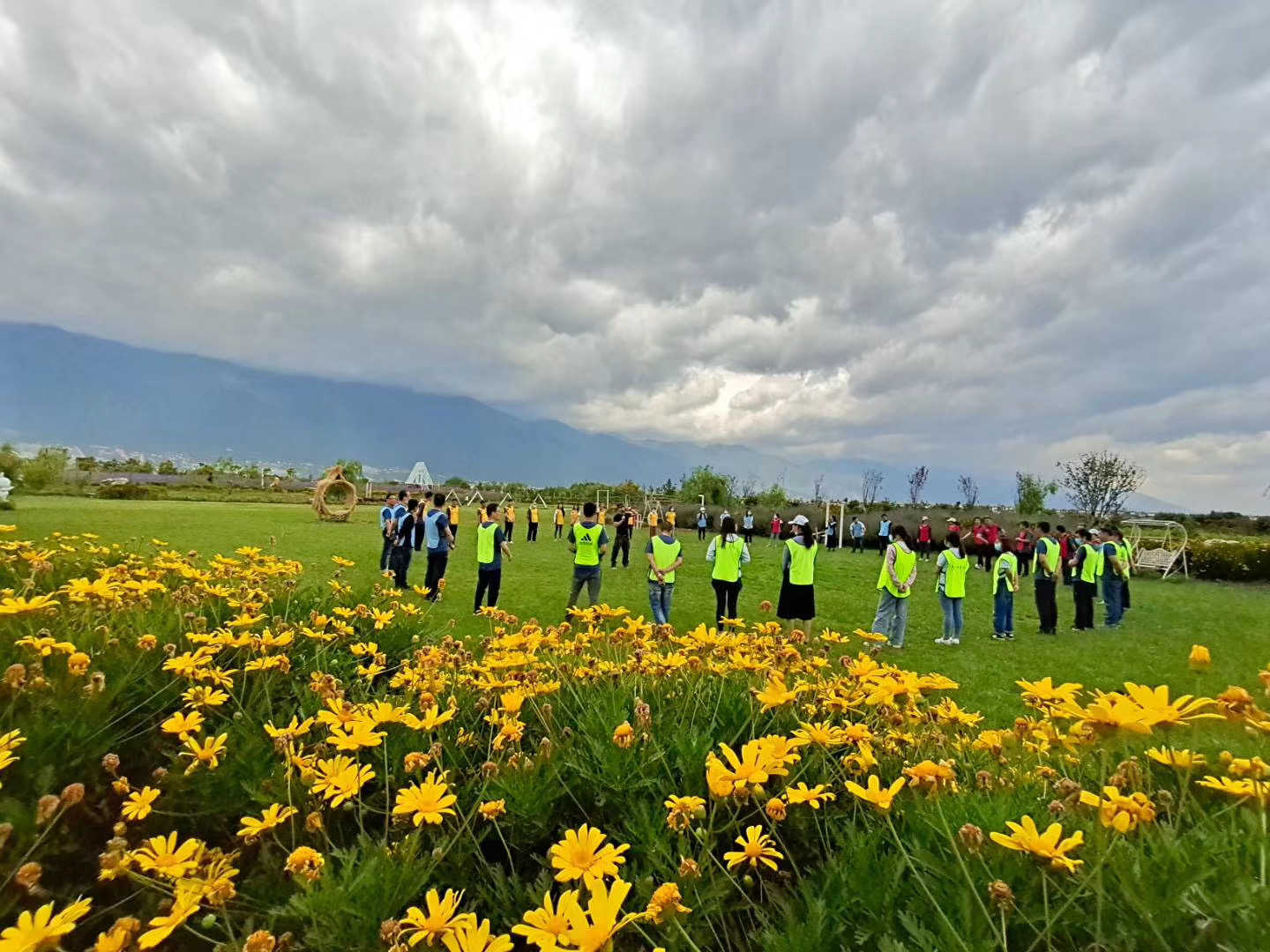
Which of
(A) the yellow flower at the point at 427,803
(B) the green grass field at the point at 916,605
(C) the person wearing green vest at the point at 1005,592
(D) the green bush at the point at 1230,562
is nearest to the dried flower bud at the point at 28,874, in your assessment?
(A) the yellow flower at the point at 427,803

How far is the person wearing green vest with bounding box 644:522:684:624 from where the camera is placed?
8.34 metres

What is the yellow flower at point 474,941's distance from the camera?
104 centimetres

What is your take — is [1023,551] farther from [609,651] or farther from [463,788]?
[463,788]

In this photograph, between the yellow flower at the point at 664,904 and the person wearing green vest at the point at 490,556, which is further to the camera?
the person wearing green vest at the point at 490,556

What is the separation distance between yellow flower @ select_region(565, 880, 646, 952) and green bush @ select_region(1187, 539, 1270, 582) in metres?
27.8

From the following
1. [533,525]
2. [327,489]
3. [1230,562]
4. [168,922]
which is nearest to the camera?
[168,922]

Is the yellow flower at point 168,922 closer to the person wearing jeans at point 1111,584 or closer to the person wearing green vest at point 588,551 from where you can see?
the person wearing green vest at point 588,551

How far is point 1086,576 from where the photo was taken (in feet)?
36.2

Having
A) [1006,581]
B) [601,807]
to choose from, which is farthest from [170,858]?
[1006,581]

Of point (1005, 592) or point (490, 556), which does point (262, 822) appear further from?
point (1005, 592)

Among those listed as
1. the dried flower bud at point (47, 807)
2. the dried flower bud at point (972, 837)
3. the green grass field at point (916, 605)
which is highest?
the dried flower bud at point (972, 837)

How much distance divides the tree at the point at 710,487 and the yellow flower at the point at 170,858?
49451mm

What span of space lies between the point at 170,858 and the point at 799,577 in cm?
754

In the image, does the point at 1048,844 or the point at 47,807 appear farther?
the point at 47,807
